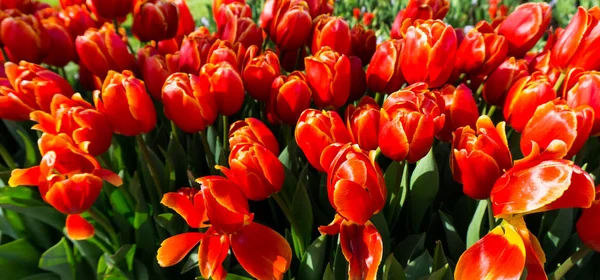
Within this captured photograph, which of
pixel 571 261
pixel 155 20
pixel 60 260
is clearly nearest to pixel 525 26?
pixel 571 261

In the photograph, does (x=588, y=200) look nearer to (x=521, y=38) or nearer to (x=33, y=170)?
(x=521, y=38)

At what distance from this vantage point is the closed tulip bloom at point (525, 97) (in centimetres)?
83

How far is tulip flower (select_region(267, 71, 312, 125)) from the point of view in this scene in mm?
899

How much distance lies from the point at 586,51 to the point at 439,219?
419mm

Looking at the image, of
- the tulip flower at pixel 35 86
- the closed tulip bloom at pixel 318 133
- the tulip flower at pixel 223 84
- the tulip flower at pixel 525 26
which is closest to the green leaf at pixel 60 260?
the tulip flower at pixel 35 86

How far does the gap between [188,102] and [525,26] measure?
0.70 meters

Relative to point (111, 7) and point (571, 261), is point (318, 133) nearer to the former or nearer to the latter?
point (571, 261)

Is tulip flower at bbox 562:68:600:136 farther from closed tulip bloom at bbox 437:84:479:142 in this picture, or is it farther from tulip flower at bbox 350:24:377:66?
A: tulip flower at bbox 350:24:377:66

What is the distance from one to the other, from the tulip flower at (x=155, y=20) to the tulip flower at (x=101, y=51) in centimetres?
11

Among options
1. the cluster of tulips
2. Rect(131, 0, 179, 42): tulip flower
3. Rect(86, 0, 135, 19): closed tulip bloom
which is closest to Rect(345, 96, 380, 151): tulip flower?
the cluster of tulips

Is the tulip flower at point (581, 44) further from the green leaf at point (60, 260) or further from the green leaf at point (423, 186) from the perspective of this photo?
the green leaf at point (60, 260)

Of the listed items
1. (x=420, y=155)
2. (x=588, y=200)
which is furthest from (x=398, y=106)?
(x=588, y=200)

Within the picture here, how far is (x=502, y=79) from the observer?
0.97m

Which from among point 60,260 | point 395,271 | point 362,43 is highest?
point 362,43
